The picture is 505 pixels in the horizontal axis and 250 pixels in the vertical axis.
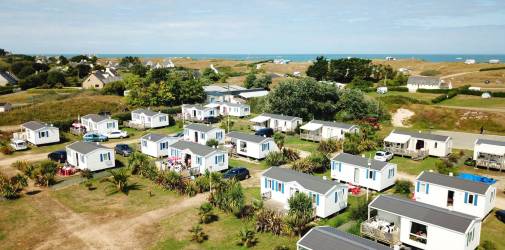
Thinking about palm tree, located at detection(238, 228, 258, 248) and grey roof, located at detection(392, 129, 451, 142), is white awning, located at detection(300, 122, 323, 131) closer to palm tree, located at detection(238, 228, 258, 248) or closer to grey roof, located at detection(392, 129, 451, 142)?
grey roof, located at detection(392, 129, 451, 142)

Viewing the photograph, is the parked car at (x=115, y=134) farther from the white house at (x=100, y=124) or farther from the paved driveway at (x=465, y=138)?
the paved driveway at (x=465, y=138)

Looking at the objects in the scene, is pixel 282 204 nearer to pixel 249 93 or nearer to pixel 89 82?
pixel 249 93

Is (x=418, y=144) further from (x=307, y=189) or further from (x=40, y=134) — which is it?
(x=40, y=134)

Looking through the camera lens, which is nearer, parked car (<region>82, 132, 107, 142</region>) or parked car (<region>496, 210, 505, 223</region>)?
parked car (<region>496, 210, 505, 223</region>)

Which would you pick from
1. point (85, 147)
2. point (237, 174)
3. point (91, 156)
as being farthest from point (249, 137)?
point (85, 147)

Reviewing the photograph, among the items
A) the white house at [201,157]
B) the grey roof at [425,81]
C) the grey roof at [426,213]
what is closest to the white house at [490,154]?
the grey roof at [426,213]

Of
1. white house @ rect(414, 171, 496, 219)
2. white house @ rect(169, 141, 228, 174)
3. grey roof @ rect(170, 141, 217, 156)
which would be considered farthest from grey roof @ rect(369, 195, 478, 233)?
grey roof @ rect(170, 141, 217, 156)
